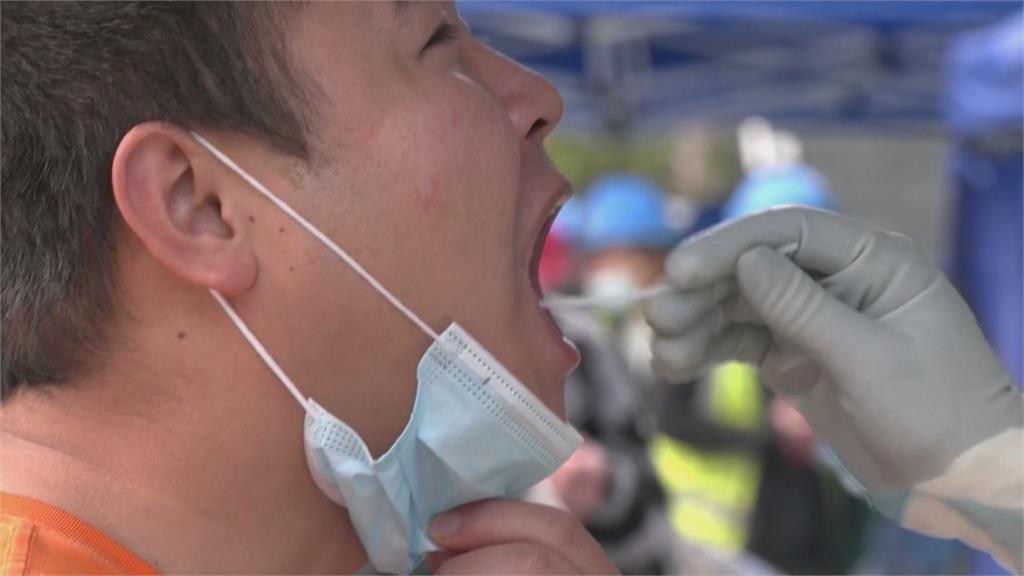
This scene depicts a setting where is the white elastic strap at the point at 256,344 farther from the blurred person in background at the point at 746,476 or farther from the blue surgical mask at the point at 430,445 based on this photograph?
the blurred person in background at the point at 746,476

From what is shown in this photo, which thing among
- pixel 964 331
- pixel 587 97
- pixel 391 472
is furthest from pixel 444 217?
pixel 587 97

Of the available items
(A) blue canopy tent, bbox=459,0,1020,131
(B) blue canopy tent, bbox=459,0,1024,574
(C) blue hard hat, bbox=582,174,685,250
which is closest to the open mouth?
(B) blue canopy tent, bbox=459,0,1024,574

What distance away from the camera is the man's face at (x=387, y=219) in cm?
144

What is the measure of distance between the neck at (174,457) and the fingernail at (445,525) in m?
0.19

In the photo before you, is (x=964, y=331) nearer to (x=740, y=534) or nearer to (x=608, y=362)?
(x=608, y=362)

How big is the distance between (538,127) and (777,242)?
0.34 m

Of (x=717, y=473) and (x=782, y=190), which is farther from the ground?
(x=782, y=190)

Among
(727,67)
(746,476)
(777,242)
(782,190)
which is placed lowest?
(746,476)

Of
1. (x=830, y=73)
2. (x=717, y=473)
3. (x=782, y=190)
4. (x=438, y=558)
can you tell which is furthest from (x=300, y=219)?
(x=830, y=73)

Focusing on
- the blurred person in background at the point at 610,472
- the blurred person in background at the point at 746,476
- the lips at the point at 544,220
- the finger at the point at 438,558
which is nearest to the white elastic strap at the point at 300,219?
the lips at the point at 544,220

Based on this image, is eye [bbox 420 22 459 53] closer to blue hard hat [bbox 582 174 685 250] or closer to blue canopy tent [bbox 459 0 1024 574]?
blue canopy tent [bbox 459 0 1024 574]

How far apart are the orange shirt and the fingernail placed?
0.35 meters

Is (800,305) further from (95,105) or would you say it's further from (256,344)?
(95,105)

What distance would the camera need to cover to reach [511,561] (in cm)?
146
